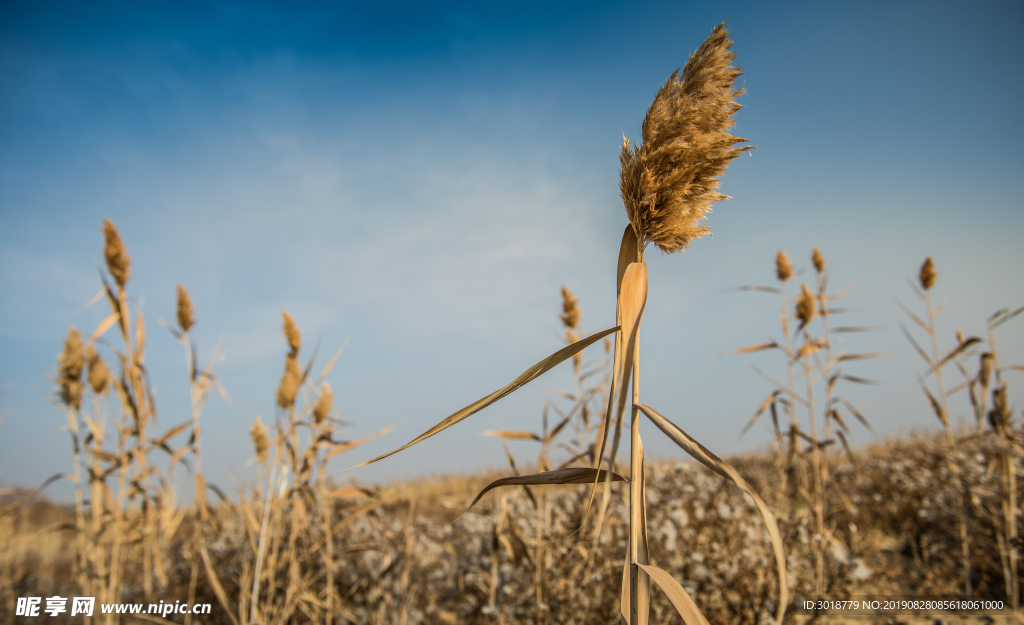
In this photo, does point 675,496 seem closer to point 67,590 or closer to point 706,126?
point 706,126

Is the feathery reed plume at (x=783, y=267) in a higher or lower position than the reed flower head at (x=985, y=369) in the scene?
higher

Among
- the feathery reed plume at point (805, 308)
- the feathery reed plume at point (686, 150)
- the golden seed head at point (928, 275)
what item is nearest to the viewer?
the feathery reed plume at point (686, 150)

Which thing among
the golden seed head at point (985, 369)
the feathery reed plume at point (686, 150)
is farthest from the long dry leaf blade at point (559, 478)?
the golden seed head at point (985, 369)

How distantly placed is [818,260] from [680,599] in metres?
4.37

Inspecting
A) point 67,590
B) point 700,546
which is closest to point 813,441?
point 700,546

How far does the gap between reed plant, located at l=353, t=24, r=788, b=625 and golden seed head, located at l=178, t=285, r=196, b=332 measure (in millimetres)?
2985

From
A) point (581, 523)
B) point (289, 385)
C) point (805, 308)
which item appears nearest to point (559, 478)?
point (581, 523)

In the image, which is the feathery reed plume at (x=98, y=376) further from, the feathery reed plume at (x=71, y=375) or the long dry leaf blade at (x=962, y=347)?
the long dry leaf blade at (x=962, y=347)

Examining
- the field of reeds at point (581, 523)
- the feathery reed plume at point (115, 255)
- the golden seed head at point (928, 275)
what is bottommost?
the field of reeds at point (581, 523)

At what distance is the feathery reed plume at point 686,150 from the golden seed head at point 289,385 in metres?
2.56

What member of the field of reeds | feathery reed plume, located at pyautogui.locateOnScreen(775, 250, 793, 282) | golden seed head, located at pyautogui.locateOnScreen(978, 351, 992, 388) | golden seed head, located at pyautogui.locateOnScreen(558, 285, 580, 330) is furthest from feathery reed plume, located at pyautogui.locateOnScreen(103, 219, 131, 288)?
golden seed head, located at pyautogui.locateOnScreen(978, 351, 992, 388)

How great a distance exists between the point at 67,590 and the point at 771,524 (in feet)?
20.5

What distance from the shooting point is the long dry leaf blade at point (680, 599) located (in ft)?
3.01

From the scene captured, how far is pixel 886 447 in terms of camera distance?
A: 11.0 m
